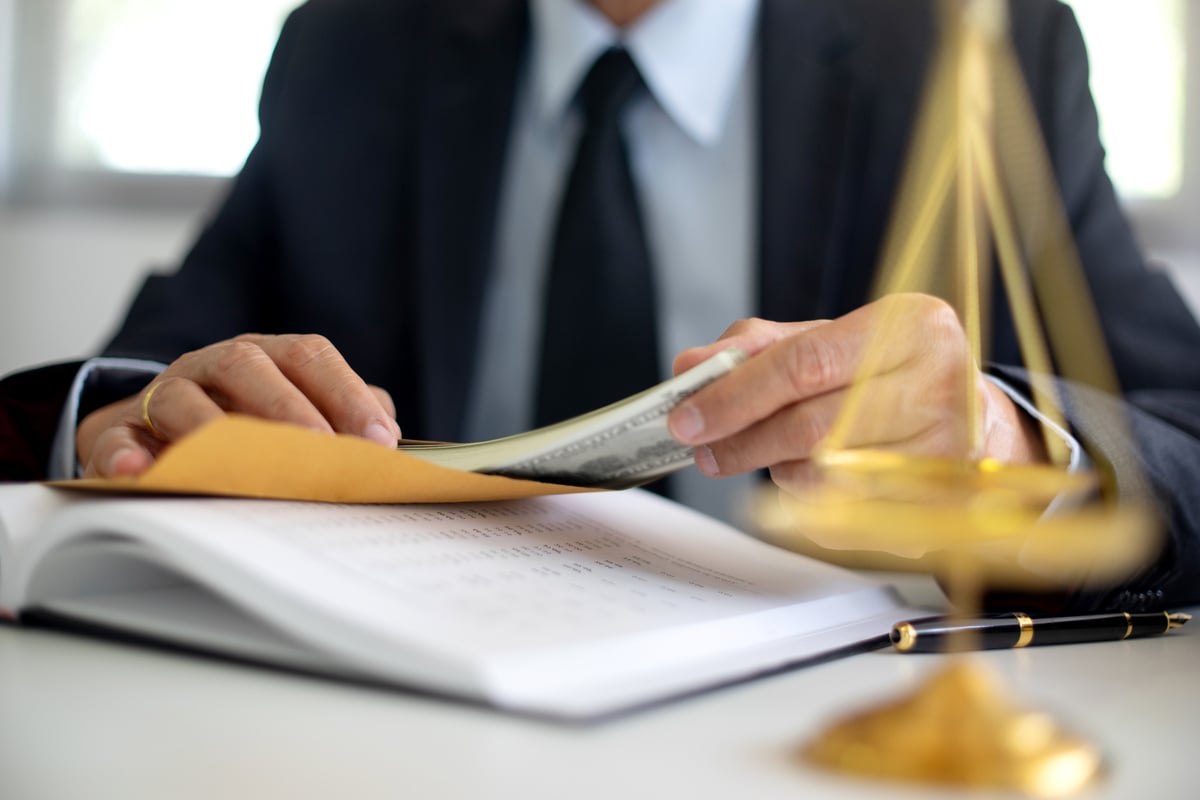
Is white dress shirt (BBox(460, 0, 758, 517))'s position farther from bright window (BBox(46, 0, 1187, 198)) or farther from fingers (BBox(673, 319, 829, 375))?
bright window (BBox(46, 0, 1187, 198))

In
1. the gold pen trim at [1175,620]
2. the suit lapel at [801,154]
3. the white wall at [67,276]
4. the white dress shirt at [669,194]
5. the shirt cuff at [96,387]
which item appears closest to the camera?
the gold pen trim at [1175,620]

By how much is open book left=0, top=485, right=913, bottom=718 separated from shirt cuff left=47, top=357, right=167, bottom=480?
0.25m

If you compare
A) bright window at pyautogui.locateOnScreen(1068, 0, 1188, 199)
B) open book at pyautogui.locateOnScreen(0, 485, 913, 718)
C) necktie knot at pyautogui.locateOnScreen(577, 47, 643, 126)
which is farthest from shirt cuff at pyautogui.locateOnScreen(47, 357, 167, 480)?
bright window at pyautogui.locateOnScreen(1068, 0, 1188, 199)

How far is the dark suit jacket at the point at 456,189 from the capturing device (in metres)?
0.95

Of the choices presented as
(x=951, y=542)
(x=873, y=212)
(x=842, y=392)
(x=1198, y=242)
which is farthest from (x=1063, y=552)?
(x=1198, y=242)

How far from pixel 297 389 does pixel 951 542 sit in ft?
1.28

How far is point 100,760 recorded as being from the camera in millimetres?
286

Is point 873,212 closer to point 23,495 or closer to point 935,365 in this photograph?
point 935,365

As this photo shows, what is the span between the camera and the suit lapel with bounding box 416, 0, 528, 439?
1.02 m

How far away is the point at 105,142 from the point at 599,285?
1299 millimetres

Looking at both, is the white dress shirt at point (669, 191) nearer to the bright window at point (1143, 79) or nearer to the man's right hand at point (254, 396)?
the man's right hand at point (254, 396)

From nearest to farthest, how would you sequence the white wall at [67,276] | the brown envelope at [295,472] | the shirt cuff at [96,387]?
1. the brown envelope at [295,472]
2. the shirt cuff at [96,387]
3. the white wall at [67,276]

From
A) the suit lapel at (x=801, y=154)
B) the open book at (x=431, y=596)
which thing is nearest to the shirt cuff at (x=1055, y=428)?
the open book at (x=431, y=596)

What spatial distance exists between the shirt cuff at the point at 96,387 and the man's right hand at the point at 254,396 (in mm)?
115
